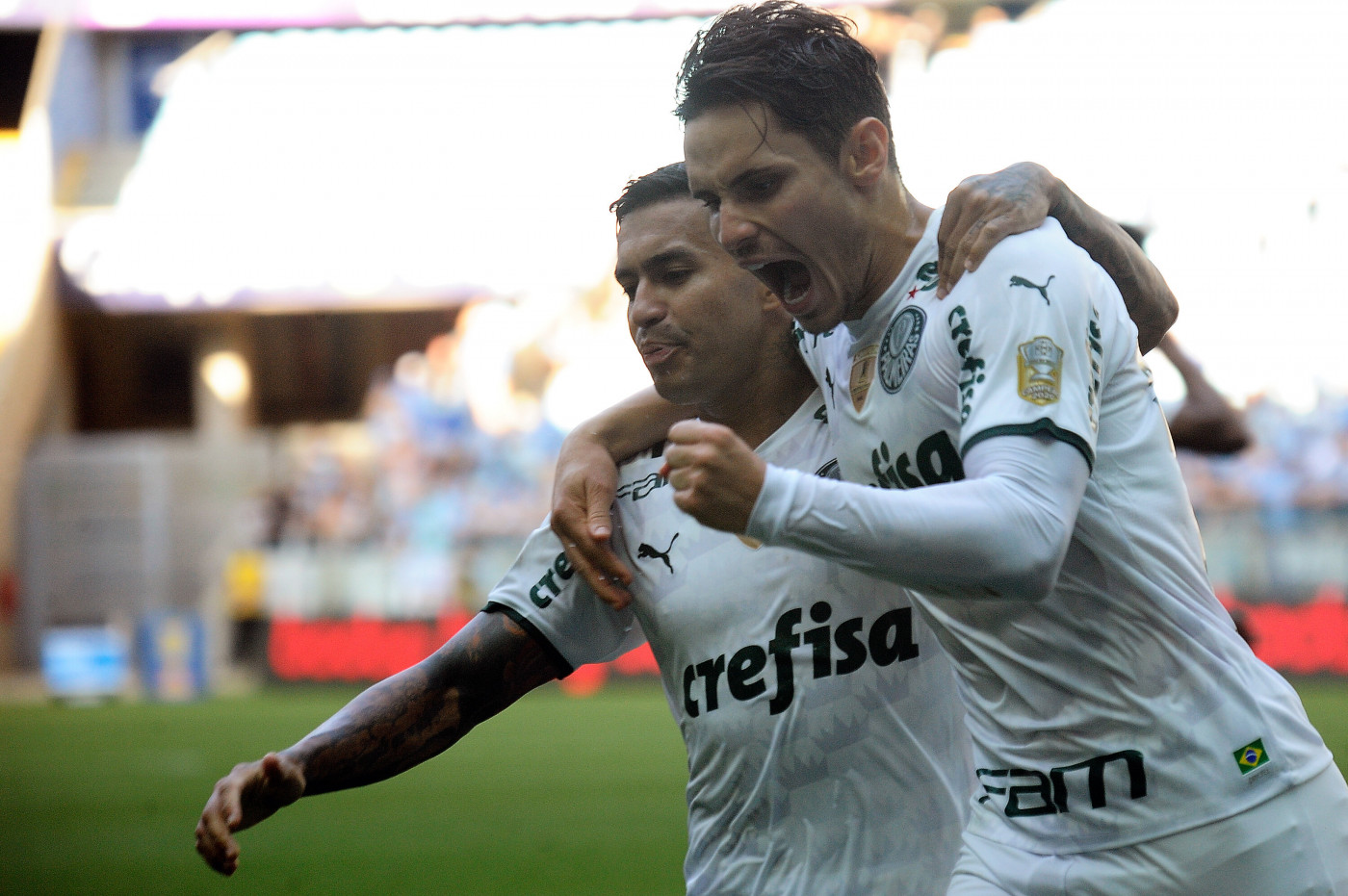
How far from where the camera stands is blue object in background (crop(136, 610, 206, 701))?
1997 centimetres

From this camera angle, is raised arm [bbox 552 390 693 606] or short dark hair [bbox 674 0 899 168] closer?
short dark hair [bbox 674 0 899 168]

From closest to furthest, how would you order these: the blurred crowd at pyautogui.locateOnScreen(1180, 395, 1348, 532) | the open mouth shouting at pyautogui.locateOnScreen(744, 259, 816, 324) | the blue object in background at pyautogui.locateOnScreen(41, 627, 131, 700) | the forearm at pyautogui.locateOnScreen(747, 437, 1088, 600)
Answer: the forearm at pyautogui.locateOnScreen(747, 437, 1088, 600) < the open mouth shouting at pyautogui.locateOnScreen(744, 259, 816, 324) < the blurred crowd at pyautogui.locateOnScreen(1180, 395, 1348, 532) < the blue object in background at pyautogui.locateOnScreen(41, 627, 131, 700)

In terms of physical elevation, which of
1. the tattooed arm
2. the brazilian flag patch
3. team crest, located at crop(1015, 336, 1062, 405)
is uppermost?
team crest, located at crop(1015, 336, 1062, 405)

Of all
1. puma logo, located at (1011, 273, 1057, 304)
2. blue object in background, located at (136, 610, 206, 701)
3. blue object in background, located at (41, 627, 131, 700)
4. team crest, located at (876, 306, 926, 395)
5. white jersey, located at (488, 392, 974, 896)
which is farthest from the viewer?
blue object in background, located at (41, 627, 131, 700)

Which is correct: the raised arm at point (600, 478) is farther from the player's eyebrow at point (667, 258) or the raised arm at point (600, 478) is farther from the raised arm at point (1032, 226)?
the raised arm at point (1032, 226)

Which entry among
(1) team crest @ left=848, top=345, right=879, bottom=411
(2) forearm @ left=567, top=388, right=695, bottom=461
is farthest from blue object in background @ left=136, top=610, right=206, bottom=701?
(1) team crest @ left=848, top=345, right=879, bottom=411

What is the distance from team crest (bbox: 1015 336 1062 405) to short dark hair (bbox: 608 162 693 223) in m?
1.07

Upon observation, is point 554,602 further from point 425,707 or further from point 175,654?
point 175,654

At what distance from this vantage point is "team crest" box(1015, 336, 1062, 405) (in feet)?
6.72

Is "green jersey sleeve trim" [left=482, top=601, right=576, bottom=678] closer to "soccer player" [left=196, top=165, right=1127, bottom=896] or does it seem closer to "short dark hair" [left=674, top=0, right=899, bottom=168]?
"soccer player" [left=196, top=165, right=1127, bottom=896]

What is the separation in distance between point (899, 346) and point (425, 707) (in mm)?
1262

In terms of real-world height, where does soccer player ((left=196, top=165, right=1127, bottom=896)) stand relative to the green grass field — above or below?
above

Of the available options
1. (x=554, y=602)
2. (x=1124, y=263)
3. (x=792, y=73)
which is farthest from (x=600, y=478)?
(x=1124, y=263)

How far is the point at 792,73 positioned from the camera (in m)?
2.41
